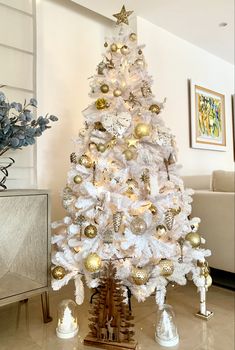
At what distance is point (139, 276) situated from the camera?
1579 mm

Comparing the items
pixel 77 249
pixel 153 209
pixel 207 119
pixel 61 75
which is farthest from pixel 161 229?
pixel 207 119

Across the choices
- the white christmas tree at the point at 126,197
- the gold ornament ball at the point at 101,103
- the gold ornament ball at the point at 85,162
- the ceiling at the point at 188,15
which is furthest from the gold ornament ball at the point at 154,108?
the ceiling at the point at 188,15

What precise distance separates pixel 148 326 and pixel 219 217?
37.3 inches

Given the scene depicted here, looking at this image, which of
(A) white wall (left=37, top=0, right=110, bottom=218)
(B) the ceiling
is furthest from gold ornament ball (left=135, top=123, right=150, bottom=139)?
(B) the ceiling

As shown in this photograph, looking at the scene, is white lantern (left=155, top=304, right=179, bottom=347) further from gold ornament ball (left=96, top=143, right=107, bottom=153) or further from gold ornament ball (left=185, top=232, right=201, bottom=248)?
gold ornament ball (left=96, top=143, right=107, bottom=153)

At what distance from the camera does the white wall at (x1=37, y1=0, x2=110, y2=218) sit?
237 cm

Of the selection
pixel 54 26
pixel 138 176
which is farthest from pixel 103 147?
pixel 54 26

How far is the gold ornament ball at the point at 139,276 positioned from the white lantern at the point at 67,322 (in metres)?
0.39

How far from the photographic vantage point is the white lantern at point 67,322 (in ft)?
5.13

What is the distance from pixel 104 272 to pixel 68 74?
1.77 m

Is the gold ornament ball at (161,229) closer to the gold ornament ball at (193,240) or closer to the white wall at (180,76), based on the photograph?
the gold ornament ball at (193,240)

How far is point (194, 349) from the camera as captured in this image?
1.44m

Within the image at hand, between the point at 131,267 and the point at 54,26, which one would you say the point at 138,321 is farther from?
the point at 54,26

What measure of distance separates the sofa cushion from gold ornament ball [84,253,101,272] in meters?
1.17
